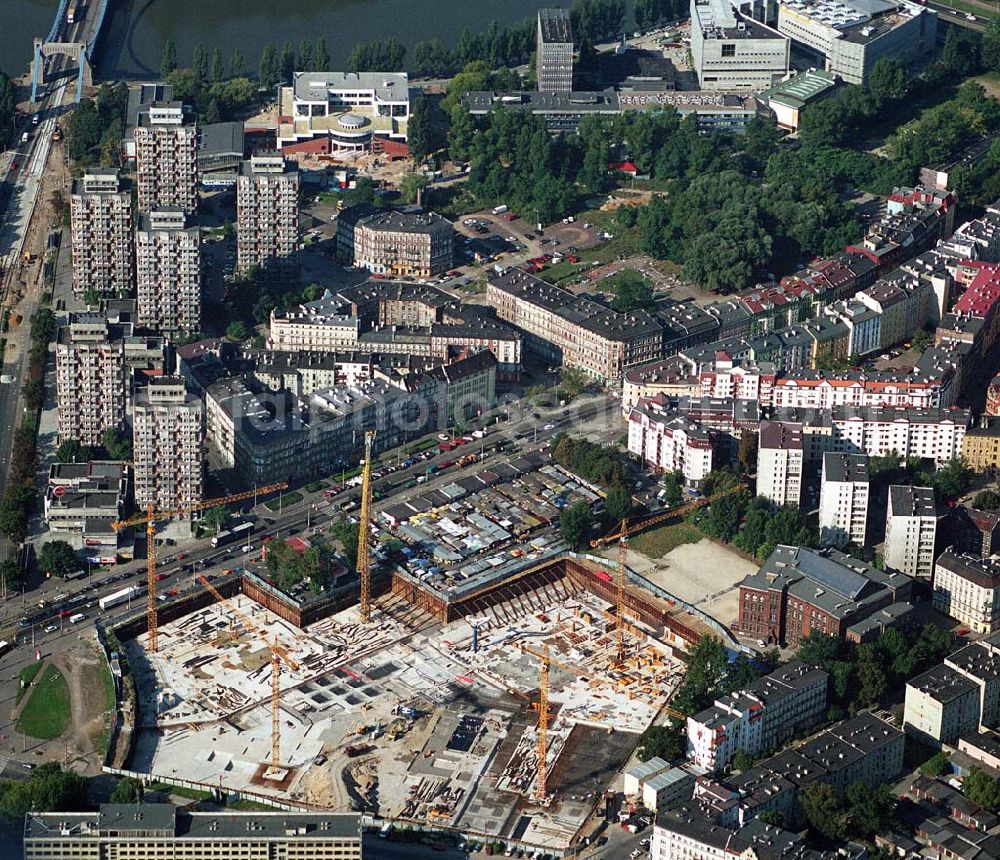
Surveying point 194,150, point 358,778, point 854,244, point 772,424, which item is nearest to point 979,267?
point 854,244

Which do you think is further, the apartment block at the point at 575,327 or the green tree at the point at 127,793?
the apartment block at the point at 575,327

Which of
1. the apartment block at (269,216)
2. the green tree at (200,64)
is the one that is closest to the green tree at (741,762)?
the apartment block at (269,216)

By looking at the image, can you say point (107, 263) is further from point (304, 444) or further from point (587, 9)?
point (587, 9)

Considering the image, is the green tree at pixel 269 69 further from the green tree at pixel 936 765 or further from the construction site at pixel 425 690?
the green tree at pixel 936 765

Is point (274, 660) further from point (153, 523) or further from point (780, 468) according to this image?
point (780, 468)

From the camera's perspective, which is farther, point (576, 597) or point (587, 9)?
point (587, 9)

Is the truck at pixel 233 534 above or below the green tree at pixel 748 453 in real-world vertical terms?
below

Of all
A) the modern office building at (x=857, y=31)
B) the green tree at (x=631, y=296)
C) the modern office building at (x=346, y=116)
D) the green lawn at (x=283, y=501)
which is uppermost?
the modern office building at (x=857, y=31)
